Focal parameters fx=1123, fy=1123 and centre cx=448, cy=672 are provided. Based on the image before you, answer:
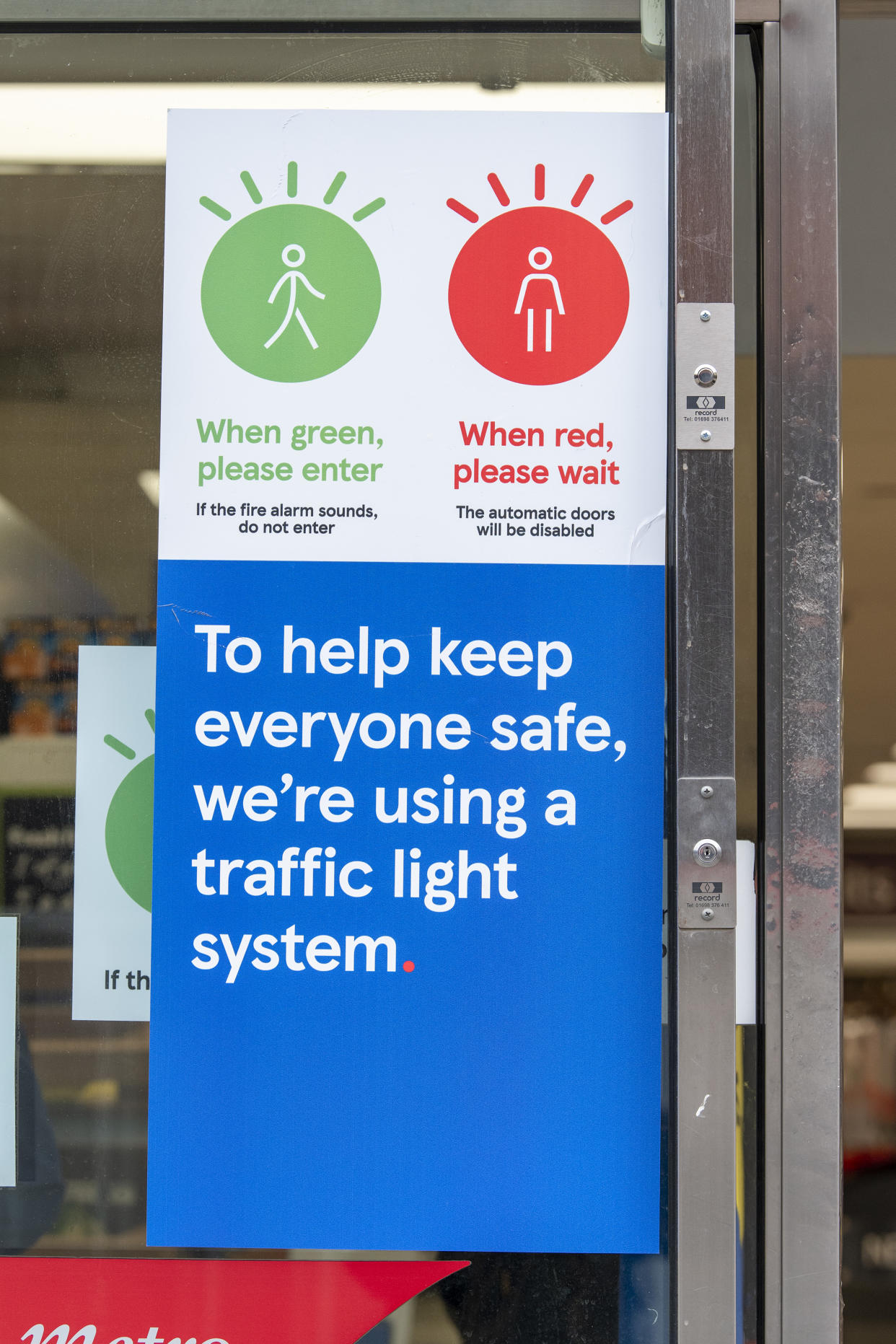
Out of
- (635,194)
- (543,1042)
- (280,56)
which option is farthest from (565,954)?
(280,56)

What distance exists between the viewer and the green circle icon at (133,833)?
182cm

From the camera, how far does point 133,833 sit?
71.7 inches

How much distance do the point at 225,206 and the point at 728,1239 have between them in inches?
Answer: 70.1

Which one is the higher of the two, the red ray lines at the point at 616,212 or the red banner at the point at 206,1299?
the red ray lines at the point at 616,212

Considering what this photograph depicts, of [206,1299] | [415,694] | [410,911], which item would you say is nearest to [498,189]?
[415,694]

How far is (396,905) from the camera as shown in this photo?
5.75 feet

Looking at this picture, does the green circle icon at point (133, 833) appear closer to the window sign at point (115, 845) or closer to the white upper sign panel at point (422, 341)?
the window sign at point (115, 845)

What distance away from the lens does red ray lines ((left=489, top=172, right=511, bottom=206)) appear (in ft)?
5.88

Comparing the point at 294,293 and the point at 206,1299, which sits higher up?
the point at 294,293

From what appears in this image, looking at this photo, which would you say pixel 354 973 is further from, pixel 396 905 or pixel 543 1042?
pixel 543 1042

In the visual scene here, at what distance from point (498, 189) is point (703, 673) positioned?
0.84 m

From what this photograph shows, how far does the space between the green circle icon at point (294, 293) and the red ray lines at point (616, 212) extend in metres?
0.37

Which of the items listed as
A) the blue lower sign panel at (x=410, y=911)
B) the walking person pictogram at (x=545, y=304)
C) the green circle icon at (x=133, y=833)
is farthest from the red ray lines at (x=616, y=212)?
the green circle icon at (x=133, y=833)

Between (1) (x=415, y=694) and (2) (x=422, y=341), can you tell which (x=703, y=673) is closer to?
(1) (x=415, y=694)
